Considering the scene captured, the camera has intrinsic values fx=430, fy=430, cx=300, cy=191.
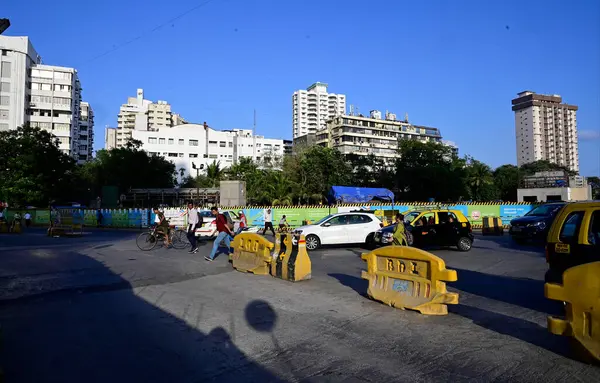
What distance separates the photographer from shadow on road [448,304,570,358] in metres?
5.27

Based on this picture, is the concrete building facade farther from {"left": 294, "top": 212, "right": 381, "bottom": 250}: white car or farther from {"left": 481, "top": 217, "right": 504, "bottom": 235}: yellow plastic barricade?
{"left": 294, "top": 212, "right": 381, "bottom": 250}: white car

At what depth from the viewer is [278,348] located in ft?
17.2

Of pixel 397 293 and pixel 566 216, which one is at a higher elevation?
pixel 566 216

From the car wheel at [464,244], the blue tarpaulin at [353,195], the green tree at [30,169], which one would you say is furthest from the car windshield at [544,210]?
the green tree at [30,169]

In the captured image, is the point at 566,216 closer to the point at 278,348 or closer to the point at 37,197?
the point at 278,348

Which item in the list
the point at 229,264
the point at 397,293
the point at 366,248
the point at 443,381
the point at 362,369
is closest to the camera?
the point at 443,381

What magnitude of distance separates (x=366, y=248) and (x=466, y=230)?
3938mm

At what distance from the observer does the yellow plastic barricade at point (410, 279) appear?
21.9 feet

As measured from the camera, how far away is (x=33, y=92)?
78438 mm

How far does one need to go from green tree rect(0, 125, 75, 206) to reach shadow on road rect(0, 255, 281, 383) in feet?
137

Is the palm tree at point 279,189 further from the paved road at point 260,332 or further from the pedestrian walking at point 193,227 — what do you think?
the paved road at point 260,332

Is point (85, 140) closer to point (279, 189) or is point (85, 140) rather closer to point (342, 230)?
point (279, 189)

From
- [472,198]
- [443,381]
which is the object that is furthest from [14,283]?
[472,198]

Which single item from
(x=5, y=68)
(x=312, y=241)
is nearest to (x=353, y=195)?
(x=312, y=241)
